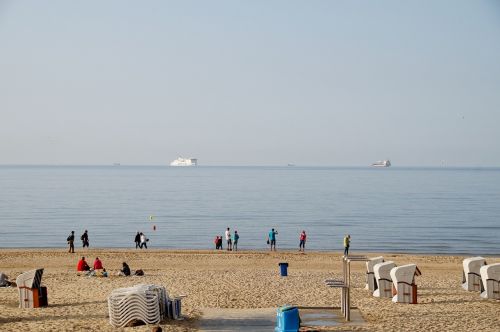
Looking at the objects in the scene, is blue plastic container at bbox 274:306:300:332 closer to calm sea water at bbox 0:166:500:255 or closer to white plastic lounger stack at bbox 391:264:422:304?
white plastic lounger stack at bbox 391:264:422:304

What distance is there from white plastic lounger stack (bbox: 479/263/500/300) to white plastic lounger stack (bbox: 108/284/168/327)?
9.90 meters

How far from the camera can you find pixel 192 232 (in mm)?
55375

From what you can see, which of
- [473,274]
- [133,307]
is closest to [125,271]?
[133,307]

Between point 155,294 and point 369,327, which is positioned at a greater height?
point 155,294

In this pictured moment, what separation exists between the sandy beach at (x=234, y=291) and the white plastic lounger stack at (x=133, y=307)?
0.36m

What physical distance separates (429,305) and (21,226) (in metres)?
50.0

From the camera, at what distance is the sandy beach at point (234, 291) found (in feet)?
52.2

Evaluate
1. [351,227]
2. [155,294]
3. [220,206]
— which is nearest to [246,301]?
[155,294]

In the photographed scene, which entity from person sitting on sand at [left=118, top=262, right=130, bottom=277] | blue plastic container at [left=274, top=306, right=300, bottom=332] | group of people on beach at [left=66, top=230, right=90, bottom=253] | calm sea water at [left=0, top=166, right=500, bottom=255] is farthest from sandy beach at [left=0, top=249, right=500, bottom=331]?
calm sea water at [left=0, top=166, right=500, bottom=255]

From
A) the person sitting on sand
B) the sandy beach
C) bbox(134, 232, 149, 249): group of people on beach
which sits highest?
bbox(134, 232, 149, 249): group of people on beach

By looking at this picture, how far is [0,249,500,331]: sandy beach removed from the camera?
52.2 ft

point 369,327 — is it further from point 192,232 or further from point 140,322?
point 192,232

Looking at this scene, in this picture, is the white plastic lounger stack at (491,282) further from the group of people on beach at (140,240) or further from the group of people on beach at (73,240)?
the group of people on beach at (140,240)

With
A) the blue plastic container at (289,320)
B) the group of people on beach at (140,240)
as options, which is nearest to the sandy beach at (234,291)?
the blue plastic container at (289,320)
